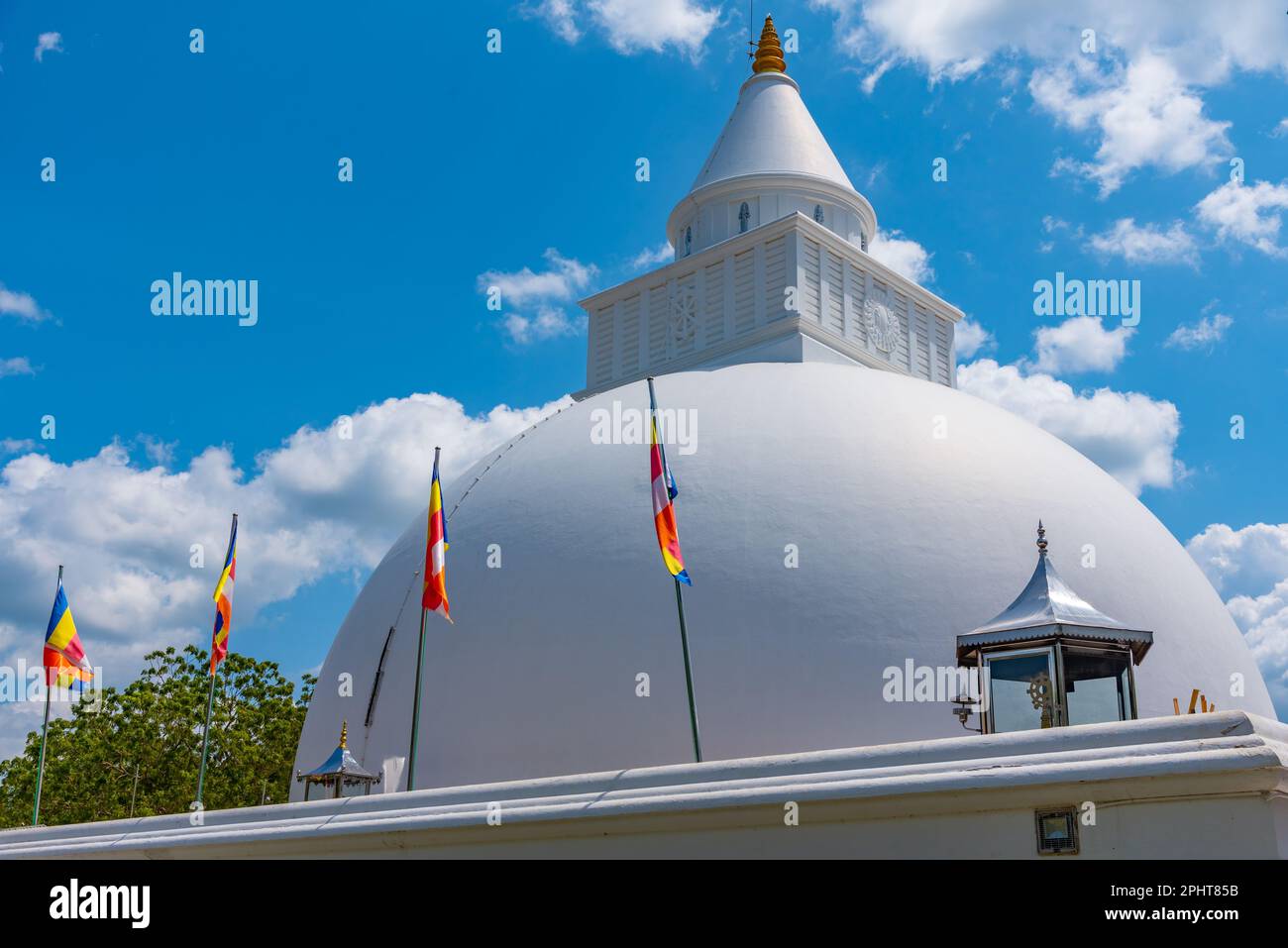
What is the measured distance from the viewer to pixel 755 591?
1388 centimetres

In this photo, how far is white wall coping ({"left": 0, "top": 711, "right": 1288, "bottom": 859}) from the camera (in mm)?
8148

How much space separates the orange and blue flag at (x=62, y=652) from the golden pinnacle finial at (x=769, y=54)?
15.7 meters

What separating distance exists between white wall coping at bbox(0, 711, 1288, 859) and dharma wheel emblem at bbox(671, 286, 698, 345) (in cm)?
1103

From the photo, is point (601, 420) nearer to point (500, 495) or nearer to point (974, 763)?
point (500, 495)

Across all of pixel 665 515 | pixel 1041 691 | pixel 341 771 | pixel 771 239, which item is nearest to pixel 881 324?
pixel 771 239

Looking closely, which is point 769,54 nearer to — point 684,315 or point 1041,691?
point 684,315

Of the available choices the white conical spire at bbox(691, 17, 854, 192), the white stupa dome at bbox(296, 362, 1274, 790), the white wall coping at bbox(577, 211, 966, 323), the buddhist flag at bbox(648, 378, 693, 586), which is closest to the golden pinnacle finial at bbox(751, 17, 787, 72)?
the white conical spire at bbox(691, 17, 854, 192)

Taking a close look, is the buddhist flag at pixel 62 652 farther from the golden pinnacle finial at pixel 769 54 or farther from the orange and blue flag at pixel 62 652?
the golden pinnacle finial at pixel 769 54

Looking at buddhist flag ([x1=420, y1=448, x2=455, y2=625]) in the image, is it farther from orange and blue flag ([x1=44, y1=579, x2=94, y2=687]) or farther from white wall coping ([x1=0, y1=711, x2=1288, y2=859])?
orange and blue flag ([x1=44, y1=579, x2=94, y2=687])
